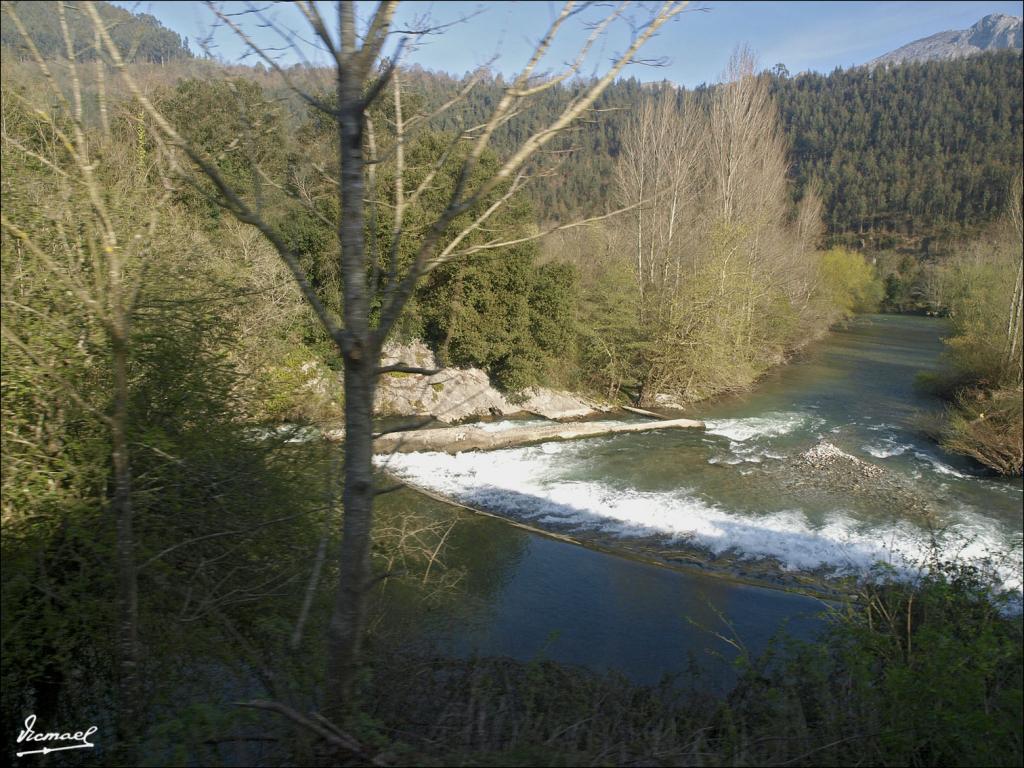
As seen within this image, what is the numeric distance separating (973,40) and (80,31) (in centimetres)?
895

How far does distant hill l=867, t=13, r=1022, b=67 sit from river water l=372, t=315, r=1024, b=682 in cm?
540

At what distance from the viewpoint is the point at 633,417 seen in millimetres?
17812

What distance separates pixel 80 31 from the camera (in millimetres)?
3033

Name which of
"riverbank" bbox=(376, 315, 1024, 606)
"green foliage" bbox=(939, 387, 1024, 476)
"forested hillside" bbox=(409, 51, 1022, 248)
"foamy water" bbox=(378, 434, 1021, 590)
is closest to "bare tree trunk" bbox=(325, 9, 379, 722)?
"forested hillside" bbox=(409, 51, 1022, 248)

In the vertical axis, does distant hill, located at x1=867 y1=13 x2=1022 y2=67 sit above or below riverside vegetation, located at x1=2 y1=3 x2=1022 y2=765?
above

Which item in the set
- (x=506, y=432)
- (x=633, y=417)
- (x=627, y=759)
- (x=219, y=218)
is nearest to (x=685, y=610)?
(x=627, y=759)

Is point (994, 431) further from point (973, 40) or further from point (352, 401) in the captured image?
point (352, 401)

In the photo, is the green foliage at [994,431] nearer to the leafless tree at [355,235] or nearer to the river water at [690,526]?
the river water at [690,526]

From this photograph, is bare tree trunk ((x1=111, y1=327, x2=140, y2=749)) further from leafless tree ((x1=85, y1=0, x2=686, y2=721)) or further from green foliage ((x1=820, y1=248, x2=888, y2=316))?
green foliage ((x1=820, y1=248, x2=888, y2=316))

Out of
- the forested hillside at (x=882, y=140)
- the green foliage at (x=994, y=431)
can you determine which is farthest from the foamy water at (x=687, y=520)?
the forested hillside at (x=882, y=140)

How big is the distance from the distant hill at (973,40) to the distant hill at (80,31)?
7.45 m

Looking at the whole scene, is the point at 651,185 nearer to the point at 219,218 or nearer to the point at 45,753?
the point at 219,218

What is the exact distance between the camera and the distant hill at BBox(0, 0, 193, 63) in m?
2.92

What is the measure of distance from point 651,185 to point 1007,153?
9011 mm
